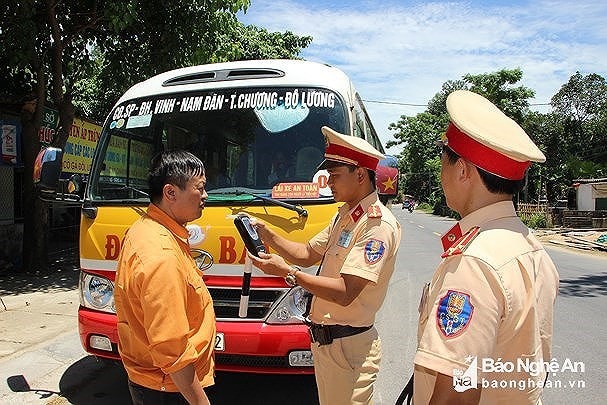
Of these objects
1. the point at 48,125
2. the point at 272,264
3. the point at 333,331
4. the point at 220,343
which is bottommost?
the point at 220,343

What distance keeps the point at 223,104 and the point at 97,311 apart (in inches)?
68.0

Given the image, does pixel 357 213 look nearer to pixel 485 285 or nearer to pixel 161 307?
pixel 161 307

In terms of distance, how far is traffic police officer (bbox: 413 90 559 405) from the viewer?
124 cm

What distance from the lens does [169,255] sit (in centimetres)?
187

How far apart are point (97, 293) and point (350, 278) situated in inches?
83.7

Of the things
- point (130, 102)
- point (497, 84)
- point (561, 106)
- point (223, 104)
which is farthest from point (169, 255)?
point (561, 106)

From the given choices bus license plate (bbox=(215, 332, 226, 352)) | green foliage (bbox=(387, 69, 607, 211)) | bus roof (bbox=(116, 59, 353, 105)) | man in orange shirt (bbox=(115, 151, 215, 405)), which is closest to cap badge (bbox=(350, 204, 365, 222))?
man in orange shirt (bbox=(115, 151, 215, 405))

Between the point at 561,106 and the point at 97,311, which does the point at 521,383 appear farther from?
the point at 561,106

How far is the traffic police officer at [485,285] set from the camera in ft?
4.07

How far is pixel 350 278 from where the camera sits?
222 centimetres

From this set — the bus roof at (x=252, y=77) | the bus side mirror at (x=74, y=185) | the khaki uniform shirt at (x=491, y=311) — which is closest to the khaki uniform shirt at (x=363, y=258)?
the khaki uniform shirt at (x=491, y=311)

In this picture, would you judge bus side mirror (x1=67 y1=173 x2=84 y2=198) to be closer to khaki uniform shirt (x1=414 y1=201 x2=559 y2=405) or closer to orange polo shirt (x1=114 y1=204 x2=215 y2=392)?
orange polo shirt (x1=114 y1=204 x2=215 y2=392)

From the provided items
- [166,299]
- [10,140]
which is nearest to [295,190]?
[166,299]

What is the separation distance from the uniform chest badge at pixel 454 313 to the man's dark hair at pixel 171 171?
1183 millimetres
